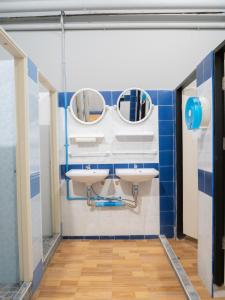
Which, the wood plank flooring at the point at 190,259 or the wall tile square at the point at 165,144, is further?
the wall tile square at the point at 165,144

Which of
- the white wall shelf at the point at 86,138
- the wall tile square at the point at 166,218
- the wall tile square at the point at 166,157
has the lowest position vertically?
the wall tile square at the point at 166,218

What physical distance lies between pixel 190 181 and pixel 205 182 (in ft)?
3.54

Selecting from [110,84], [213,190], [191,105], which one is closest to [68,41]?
[110,84]

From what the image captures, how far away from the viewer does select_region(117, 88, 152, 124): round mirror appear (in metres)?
3.43

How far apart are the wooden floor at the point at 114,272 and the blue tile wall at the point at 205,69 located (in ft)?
5.61

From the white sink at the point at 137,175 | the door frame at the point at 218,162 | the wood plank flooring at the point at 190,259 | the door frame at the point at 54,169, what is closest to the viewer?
the door frame at the point at 218,162

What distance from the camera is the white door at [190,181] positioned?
3.16m

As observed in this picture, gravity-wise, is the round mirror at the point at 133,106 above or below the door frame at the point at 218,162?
above

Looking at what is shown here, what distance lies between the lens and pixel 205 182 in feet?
7.04

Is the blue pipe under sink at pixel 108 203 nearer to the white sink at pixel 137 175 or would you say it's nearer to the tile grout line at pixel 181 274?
the white sink at pixel 137 175

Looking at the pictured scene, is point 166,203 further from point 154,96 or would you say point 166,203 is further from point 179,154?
point 154,96

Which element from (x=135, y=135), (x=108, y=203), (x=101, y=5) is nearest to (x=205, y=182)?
(x=135, y=135)

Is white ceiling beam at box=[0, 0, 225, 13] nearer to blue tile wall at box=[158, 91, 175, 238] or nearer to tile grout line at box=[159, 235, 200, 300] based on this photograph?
blue tile wall at box=[158, 91, 175, 238]

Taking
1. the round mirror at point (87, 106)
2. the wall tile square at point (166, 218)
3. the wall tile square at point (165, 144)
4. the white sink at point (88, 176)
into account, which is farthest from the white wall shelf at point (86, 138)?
the wall tile square at point (166, 218)
